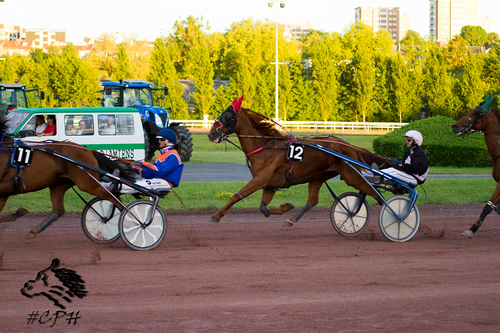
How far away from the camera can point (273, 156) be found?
23.4 feet

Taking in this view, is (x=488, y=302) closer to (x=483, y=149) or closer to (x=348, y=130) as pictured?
(x=483, y=149)

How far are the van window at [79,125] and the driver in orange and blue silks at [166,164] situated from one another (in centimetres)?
717

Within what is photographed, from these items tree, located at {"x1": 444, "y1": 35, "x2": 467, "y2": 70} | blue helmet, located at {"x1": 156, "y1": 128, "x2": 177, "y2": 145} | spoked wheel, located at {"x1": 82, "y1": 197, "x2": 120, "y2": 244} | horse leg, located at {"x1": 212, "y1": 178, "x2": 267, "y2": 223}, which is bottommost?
spoked wheel, located at {"x1": 82, "y1": 197, "x2": 120, "y2": 244}

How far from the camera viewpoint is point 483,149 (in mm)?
17812

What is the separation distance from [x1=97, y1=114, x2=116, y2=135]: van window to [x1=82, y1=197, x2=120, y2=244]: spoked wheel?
7.27 metres

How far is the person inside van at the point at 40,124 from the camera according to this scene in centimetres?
1284

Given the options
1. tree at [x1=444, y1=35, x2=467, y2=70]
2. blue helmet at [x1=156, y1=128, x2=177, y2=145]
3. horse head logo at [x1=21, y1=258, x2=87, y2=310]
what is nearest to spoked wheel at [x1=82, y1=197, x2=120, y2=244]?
blue helmet at [x1=156, y1=128, x2=177, y2=145]

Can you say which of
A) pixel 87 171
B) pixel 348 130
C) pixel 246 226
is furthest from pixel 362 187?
pixel 348 130

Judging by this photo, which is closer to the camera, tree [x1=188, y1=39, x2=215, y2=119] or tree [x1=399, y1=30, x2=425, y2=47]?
tree [x1=188, y1=39, x2=215, y2=119]

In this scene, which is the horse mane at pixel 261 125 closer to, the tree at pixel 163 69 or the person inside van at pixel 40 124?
the person inside van at pixel 40 124

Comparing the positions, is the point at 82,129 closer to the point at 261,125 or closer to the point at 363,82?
the point at 261,125

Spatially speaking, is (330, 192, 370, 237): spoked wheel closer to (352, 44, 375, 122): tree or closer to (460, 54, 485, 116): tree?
(460, 54, 485, 116): tree

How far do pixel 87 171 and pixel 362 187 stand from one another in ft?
11.1

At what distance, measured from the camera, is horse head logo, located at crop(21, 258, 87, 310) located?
4512mm
